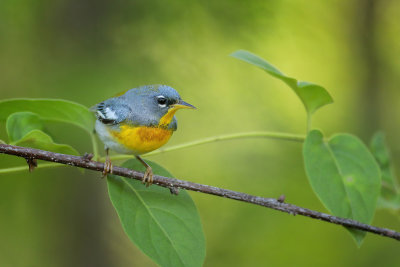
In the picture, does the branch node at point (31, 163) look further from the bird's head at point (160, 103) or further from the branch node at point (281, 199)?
the branch node at point (281, 199)

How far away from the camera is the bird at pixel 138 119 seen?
2250 millimetres

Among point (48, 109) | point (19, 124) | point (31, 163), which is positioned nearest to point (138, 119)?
point (48, 109)

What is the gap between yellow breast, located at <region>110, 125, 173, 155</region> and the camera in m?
2.21

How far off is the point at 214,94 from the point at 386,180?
8.34ft

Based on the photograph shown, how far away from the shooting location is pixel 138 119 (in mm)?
→ 2375

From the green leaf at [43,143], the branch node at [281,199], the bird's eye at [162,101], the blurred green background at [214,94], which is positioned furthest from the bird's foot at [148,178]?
the blurred green background at [214,94]

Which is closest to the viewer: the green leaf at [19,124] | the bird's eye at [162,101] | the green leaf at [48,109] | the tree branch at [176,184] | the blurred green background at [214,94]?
the tree branch at [176,184]

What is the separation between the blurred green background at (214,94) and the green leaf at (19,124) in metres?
1.67

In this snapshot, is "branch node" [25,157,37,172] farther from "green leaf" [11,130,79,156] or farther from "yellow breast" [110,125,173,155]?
"yellow breast" [110,125,173,155]

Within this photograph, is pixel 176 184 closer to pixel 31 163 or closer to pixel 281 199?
pixel 281 199

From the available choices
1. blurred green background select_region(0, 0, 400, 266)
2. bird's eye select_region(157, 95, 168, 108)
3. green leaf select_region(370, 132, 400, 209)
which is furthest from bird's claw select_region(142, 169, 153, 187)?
blurred green background select_region(0, 0, 400, 266)

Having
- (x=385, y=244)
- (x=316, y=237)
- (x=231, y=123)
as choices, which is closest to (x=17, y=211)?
(x=231, y=123)

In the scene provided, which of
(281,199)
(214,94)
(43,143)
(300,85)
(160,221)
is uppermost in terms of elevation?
(300,85)

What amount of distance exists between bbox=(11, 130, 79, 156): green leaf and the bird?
17.6 inches
